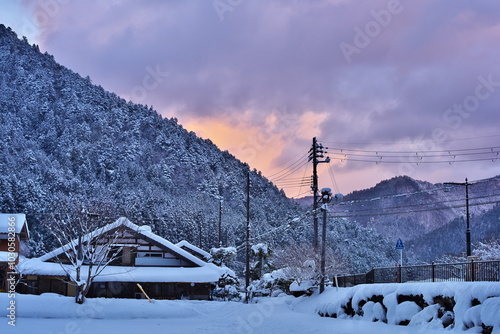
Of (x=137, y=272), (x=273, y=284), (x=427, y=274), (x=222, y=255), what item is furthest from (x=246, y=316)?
(x=222, y=255)

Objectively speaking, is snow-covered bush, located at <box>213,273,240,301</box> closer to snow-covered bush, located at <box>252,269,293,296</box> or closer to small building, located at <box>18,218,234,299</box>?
snow-covered bush, located at <box>252,269,293,296</box>

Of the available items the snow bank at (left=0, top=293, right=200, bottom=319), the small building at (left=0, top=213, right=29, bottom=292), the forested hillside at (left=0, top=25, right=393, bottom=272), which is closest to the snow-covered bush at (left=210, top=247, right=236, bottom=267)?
the small building at (left=0, top=213, right=29, bottom=292)

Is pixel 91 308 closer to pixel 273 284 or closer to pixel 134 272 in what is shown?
pixel 134 272

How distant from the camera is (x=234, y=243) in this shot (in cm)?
8438

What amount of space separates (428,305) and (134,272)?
2411 cm

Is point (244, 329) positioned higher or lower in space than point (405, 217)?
lower

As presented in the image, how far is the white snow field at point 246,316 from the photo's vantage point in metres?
14.5

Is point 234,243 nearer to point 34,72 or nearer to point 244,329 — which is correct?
point 244,329

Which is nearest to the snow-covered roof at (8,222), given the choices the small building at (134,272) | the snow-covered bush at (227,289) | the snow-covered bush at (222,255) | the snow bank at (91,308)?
the small building at (134,272)

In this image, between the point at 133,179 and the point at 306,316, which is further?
the point at 133,179

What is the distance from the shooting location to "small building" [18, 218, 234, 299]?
3462 cm

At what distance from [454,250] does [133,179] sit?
74.4 metres

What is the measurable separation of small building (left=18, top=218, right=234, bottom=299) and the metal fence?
39.4ft

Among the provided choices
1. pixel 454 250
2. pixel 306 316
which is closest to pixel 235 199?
pixel 454 250
